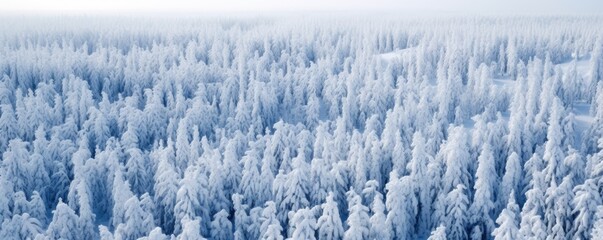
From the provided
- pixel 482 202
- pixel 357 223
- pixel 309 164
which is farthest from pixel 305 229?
pixel 482 202

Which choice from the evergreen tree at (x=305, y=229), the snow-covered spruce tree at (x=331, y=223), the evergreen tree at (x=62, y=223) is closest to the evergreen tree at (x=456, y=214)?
the snow-covered spruce tree at (x=331, y=223)

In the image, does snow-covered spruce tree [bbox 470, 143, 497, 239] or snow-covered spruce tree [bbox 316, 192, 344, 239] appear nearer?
snow-covered spruce tree [bbox 316, 192, 344, 239]

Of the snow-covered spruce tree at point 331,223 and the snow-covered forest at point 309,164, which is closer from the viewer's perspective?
the snow-covered spruce tree at point 331,223

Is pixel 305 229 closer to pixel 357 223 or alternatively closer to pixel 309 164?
pixel 357 223

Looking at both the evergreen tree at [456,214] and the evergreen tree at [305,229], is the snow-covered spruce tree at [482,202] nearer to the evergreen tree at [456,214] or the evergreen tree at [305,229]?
the evergreen tree at [456,214]

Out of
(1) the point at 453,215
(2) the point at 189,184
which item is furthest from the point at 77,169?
(1) the point at 453,215

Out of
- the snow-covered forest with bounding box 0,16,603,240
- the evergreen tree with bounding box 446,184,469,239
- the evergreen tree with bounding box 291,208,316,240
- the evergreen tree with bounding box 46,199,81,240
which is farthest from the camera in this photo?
the evergreen tree with bounding box 446,184,469,239

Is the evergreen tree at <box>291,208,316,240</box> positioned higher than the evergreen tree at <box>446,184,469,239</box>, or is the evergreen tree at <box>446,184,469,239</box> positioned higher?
the evergreen tree at <box>291,208,316,240</box>

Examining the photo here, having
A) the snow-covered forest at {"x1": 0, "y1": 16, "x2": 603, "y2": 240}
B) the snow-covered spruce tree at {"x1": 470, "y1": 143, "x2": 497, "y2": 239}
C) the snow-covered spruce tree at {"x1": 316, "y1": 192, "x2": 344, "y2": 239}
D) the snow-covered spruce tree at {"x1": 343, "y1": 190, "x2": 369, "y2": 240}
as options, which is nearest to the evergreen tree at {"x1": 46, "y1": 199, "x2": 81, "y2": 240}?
the snow-covered forest at {"x1": 0, "y1": 16, "x2": 603, "y2": 240}

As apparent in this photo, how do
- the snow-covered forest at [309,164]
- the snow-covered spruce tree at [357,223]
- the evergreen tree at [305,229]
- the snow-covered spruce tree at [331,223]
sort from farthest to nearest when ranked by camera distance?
the snow-covered forest at [309,164], the snow-covered spruce tree at [331,223], the snow-covered spruce tree at [357,223], the evergreen tree at [305,229]

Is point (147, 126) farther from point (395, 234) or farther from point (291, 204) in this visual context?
point (395, 234)

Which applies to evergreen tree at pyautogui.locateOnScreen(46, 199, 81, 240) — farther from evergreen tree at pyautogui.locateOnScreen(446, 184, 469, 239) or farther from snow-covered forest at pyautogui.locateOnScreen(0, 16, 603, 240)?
evergreen tree at pyautogui.locateOnScreen(446, 184, 469, 239)
